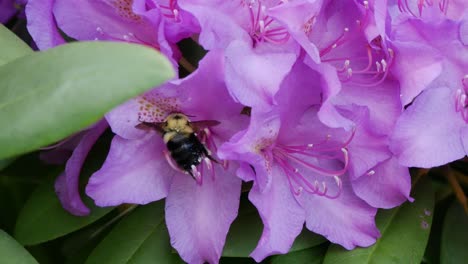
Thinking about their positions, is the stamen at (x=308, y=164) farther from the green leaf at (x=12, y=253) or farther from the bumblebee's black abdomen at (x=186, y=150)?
the green leaf at (x=12, y=253)

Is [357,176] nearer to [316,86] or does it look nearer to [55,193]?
[316,86]

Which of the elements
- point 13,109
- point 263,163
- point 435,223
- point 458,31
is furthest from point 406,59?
point 13,109

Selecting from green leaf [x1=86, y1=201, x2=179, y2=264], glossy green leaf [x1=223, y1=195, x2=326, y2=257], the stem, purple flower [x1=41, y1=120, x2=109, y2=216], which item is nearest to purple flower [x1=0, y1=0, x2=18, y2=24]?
purple flower [x1=41, y1=120, x2=109, y2=216]

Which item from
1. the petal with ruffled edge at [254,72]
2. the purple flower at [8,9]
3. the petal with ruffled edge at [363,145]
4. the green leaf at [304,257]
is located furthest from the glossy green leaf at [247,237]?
the purple flower at [8,9]

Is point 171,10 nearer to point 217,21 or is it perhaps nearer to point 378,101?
point 217,21

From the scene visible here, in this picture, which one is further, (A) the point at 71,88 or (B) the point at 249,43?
(B) the point at 249,43

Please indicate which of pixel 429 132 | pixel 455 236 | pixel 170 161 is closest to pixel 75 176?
pixel 170 161

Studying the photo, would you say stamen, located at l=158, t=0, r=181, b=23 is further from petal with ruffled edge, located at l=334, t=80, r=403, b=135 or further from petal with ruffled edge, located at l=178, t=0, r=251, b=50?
petal with ruffled edge, located at l=334, t=80, r=403, b=135
